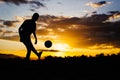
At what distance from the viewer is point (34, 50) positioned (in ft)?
46.4

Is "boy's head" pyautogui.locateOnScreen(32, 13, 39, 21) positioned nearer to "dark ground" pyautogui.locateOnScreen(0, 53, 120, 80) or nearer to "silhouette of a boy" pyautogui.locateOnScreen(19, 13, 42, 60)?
"silhouette of a boy" pyautogui.locateOnScreen(19, 13, 42, 60)

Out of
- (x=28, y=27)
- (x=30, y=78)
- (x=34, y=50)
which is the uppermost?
(x=28, y=27)

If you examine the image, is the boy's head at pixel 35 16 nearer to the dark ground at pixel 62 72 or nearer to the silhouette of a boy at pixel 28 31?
the silhouette of a boy at pixel 28 31

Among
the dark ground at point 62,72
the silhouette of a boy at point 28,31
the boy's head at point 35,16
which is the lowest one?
the dark ground at point 62,72

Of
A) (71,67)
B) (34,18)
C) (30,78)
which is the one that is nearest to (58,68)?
(71,67)

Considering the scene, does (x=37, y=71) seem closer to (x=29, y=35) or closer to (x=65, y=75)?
(x=65, y=75)

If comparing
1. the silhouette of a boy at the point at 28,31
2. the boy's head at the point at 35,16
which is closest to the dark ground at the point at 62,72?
the silhouette of a boy at the point at 28,31

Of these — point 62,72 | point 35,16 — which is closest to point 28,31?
point 35,16

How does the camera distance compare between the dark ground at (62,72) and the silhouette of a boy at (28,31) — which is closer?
the dark ground at (62,72)

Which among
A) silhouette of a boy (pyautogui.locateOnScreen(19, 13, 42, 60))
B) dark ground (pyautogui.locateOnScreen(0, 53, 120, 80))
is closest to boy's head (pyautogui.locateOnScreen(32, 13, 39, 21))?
silhouette of a boy (pyautogui.locateOnScreen(19, 13, 42, 60))

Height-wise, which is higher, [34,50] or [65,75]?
[34,50]

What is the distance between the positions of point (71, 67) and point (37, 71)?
1745 mm

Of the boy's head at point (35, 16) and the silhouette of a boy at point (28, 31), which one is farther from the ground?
the boy's head at point (35, 16)

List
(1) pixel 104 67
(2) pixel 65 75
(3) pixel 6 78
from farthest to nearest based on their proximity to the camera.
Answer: (1) pixel 104 67, (2) pixel 65 75, (3) pixel 6 78
